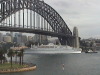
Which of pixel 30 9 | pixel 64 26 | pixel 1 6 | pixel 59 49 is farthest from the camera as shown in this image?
pixel 64 26

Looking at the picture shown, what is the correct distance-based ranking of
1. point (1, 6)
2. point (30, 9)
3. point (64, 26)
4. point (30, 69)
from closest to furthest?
point (30, 69) → point (1, 6) → point (30, 9) → point (64, 26)

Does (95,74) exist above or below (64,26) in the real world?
below

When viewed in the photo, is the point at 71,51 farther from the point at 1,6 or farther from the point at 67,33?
the point at 1,6

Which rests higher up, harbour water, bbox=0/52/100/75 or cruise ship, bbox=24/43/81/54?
cruise ship, bbox=24/43/81/54

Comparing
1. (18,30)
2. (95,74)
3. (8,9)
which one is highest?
(8,9)

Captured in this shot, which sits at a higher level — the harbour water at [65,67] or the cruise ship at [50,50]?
the cruise ship at [50,50]

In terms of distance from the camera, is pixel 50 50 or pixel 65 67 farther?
pixel 50 50

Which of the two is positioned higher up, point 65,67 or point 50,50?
point 50,50

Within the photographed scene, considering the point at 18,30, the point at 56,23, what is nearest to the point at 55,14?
→ the point at 56,23

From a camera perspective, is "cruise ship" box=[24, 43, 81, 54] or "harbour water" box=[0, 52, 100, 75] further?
"cruise ship" box=[24, 43, 81, 54]

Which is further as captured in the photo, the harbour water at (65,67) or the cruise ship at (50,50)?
the cruise ship at (50,50)

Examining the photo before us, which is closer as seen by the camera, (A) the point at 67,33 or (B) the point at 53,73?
(B) the point at 53,73
